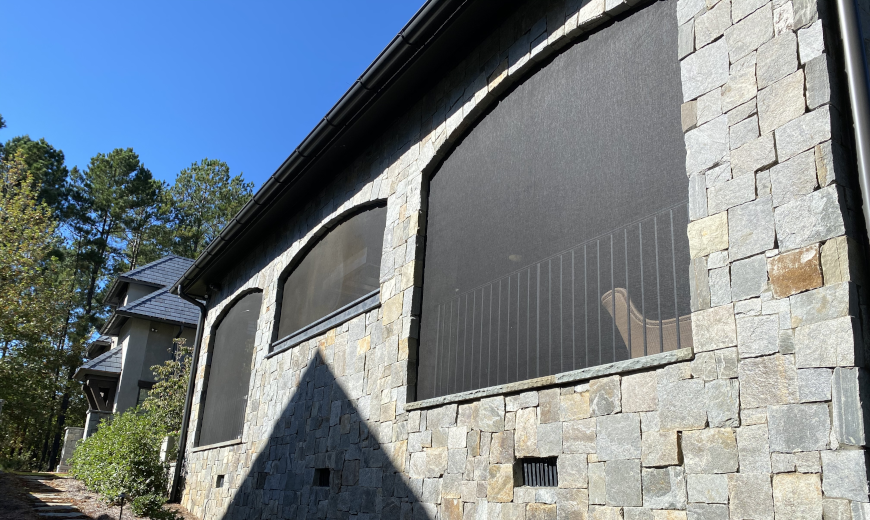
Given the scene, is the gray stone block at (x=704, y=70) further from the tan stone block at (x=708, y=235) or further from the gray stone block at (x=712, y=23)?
the tan stone block at (x=708, y=235)

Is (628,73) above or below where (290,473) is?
above

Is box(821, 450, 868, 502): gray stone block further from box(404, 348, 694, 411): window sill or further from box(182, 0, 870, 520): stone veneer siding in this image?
box(404, 348, 694, 411): window sill

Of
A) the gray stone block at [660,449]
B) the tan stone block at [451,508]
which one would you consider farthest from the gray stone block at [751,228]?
the tan stone block at [451,508]

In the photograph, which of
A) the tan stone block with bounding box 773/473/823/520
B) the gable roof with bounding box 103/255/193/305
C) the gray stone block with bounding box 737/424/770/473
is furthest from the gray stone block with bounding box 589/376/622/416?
the gable roof with bounding box 103/255/193/305

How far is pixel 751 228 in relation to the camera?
3279mm

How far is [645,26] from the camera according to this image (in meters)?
4.38

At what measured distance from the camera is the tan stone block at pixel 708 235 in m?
3.42

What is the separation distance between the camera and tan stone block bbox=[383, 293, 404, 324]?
632cm

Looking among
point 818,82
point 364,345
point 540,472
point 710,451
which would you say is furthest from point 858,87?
point 364,345

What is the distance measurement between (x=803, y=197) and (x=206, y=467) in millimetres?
9863

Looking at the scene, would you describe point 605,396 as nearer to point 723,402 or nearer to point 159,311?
point 723,402

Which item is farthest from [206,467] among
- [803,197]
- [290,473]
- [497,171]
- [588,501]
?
[803,197]

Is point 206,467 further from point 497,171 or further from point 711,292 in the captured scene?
point 711,292

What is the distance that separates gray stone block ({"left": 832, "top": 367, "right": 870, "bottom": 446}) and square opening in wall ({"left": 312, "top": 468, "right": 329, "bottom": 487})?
5.35 metres
